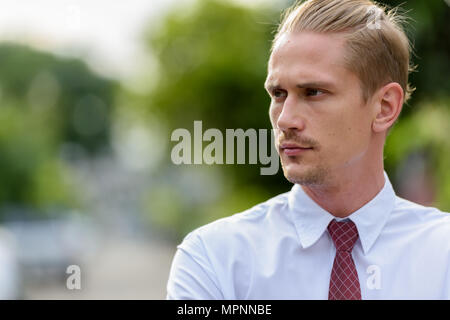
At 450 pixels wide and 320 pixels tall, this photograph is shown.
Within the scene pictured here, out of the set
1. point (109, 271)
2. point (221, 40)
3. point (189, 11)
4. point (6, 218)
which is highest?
point (189, 11)

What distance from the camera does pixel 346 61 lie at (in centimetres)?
226

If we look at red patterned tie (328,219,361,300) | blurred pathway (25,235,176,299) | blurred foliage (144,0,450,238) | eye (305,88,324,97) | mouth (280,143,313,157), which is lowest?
blurred pathway (25,235,176,299)

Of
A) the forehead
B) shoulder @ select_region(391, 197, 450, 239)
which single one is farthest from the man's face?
shoulder @ select_region(391, 197, 450, 239)

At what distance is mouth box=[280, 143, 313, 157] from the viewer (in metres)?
2.23

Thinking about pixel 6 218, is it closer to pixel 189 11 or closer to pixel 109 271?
pixel 109 271

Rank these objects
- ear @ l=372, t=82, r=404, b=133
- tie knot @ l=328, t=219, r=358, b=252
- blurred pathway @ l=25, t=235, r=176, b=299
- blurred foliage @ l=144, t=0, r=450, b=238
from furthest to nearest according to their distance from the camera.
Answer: blurred pathway @ l=25, t=235, r=176, b=299 → blurred foliage @ l=144, t=0, r=450, b=238 → ear @ l=372, t=82, r=404, b=133 → tie knot @ l=328, t=219, r=358, b=252

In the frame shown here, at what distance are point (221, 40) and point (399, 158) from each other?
21062 mm

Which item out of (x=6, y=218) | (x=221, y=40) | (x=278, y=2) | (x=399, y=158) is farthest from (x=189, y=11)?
(x=399, y=158)

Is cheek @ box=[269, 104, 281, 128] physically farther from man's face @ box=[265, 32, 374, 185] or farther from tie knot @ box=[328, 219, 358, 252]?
tie knot @ box=[328, 219, 358, 252]

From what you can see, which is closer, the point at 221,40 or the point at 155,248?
the point at 221,40

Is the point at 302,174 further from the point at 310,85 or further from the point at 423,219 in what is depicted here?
the point at 423,219

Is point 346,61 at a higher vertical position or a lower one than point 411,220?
higher

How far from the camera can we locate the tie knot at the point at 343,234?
2.30 meters

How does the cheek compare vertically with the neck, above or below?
above
